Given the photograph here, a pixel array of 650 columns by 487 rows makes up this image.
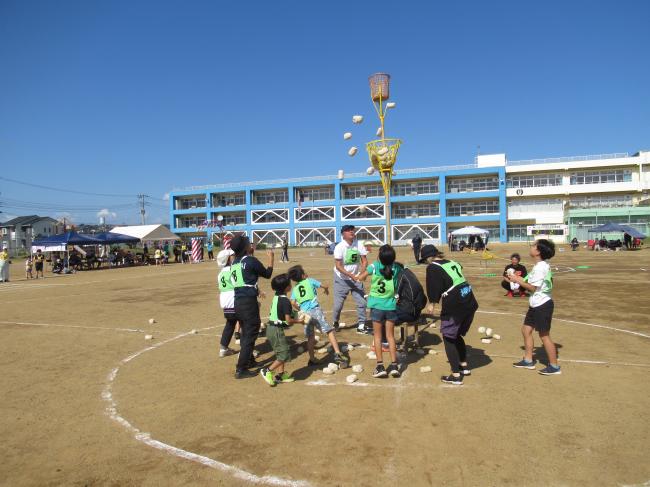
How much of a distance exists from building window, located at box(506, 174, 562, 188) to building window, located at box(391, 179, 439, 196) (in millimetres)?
10313

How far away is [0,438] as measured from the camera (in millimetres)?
4340

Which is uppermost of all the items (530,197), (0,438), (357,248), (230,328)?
(530,197)

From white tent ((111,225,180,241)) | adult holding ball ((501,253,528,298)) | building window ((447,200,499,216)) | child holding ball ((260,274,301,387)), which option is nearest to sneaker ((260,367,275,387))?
child holding ball ((260,274,301,387))

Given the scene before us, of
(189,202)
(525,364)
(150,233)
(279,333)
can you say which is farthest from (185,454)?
(189,202)

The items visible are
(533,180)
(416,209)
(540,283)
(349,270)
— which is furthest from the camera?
(416,209)

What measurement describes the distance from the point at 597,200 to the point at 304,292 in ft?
206

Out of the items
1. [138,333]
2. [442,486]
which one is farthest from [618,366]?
[138,333]

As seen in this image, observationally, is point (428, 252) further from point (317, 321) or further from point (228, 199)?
point (228, 199)

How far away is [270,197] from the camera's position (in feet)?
241

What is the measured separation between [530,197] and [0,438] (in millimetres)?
62949

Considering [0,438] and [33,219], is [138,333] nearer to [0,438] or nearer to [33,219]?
[0,438]

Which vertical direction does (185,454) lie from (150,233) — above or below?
below

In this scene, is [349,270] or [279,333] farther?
[349,270]

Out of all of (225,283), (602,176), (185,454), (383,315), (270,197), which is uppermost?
(270,197)
